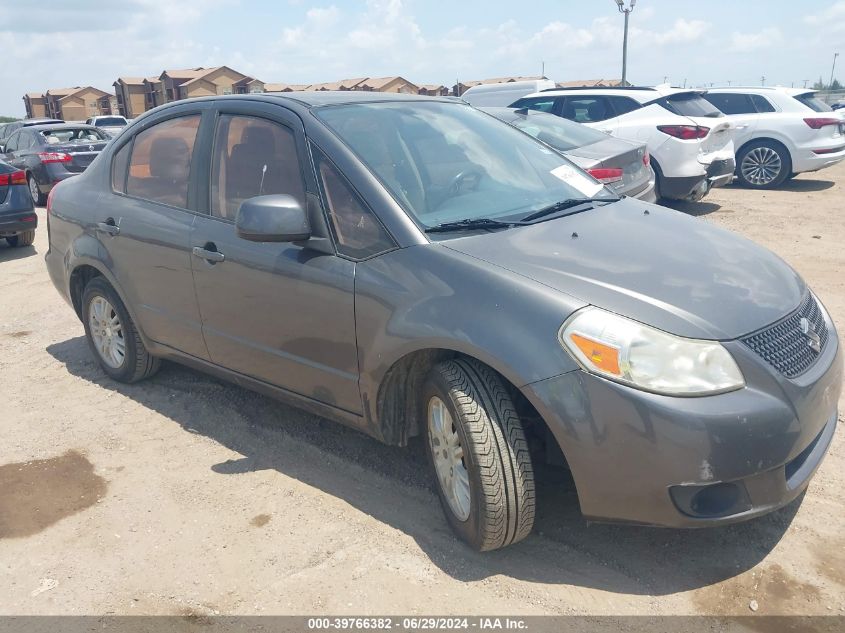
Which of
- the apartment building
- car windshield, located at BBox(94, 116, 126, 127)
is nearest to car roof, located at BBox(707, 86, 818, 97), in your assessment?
car windshield, located at BBox(94, 116, 126, 127)

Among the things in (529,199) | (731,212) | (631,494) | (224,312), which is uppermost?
(529,199)

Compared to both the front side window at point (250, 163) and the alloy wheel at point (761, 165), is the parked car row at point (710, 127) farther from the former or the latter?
the front side window at point (250, 163)

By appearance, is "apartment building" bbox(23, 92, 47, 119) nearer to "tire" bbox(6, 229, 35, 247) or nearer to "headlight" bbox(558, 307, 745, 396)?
"tire" bbox(6, 229, 35, 247)

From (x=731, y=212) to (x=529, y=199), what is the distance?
798 centimetres

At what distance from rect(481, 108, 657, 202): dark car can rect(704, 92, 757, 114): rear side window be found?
508 centimetres

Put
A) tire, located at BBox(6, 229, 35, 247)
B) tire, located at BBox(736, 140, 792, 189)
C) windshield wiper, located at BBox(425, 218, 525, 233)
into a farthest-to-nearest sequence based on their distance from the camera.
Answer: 1. tire, located at BBox(736, 140, 792, 189)
2. tire, located at BBox(6, 229, 35, 247)
3. windshield wiper, located at BBox(425, 218, 525, 233)

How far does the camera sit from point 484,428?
9.35ft

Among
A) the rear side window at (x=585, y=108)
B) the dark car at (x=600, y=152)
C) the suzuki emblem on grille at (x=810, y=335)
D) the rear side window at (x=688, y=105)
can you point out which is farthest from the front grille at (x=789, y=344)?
the rear side window at (x=585, y=108)

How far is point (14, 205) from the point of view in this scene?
9.75 m

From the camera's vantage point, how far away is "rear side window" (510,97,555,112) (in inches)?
470

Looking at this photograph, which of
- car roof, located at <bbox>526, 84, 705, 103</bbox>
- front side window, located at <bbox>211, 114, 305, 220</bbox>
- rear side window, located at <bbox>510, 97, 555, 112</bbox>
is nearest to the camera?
front side window, located at <bbox>211, 114, 305, 220</bbox>

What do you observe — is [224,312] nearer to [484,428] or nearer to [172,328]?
[172,328]

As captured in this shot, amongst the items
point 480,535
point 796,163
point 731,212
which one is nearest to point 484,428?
point 480,535

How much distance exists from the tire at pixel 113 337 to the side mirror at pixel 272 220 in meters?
1.78
